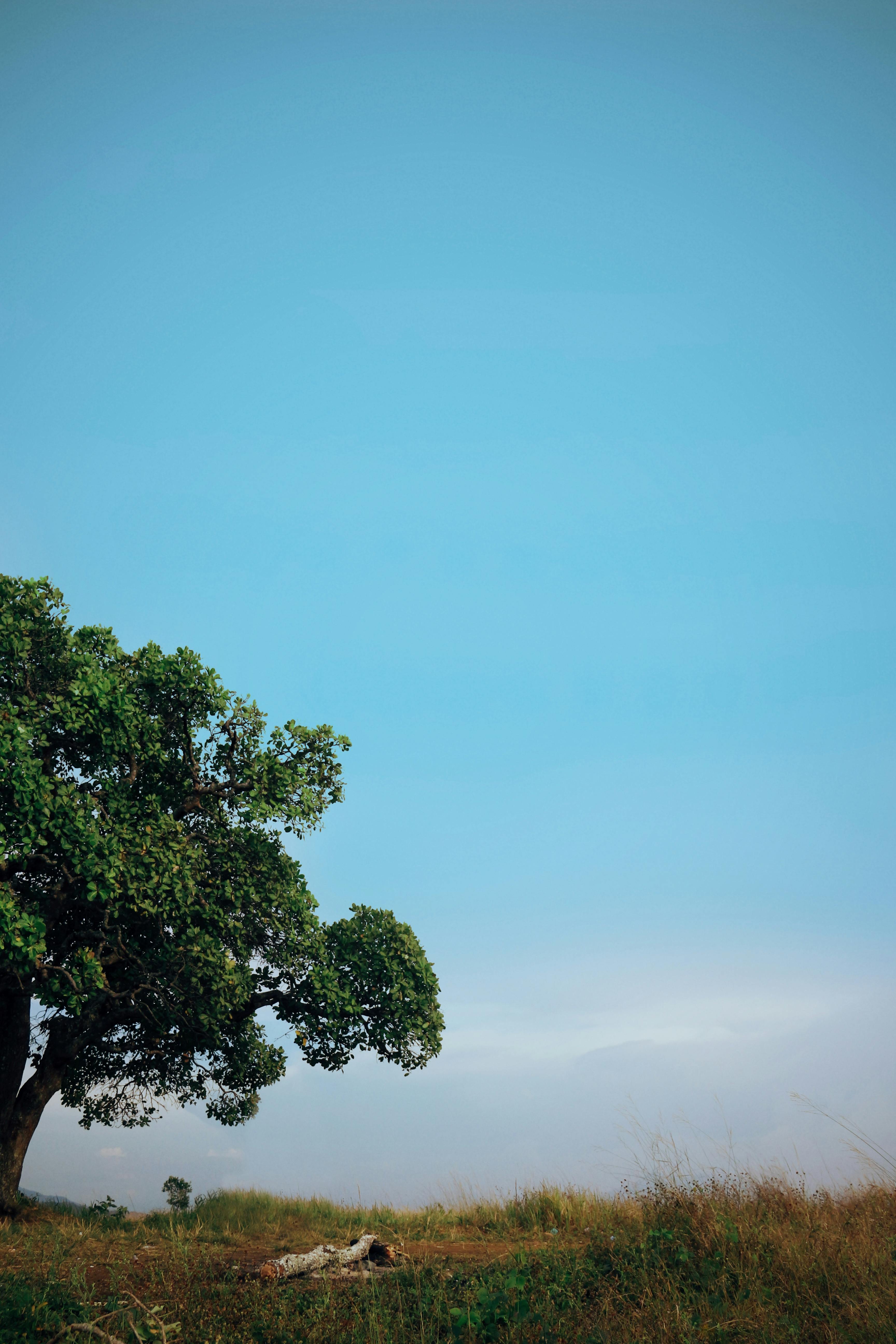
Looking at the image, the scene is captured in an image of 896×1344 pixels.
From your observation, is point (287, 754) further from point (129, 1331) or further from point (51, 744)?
point (129, 1331)

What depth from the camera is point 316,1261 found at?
12953 mm

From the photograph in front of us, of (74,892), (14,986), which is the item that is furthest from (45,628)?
(14,986)

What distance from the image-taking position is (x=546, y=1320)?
8953 millimetres

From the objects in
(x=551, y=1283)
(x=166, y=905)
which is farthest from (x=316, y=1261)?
(x=166, y=905)

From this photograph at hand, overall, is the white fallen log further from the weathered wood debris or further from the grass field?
the grass field

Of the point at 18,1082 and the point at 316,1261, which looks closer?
the point at 316,1261

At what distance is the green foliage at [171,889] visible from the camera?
17.7 metres

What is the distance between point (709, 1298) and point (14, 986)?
15.0 metres

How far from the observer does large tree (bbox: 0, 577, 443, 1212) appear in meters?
18.0

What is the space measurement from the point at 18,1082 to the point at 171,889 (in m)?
6.93

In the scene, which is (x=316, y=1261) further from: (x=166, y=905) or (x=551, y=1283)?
(x=166, y=905)

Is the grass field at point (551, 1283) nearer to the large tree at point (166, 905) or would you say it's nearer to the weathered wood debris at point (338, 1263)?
the weathered wood debris at point (338, 1263)

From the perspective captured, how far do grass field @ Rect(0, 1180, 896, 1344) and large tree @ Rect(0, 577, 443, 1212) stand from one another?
15.0 feet

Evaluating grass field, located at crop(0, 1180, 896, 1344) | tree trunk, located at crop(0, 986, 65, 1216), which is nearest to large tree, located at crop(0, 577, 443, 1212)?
tree trunk, located at crop(0, 986, 65, 1216)
